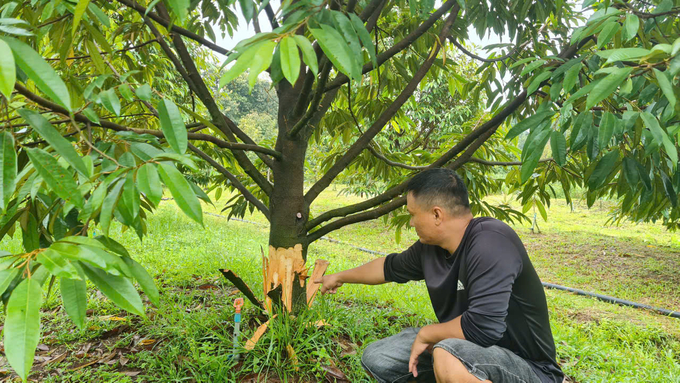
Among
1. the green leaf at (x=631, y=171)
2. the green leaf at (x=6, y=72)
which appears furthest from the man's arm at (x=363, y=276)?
the green leaf at (x=6, y=72)

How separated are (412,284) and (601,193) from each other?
2.52 meters

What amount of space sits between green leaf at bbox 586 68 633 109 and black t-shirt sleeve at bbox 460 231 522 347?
27.6 inches

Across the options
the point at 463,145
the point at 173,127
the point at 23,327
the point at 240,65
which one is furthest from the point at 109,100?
the point at 463,145

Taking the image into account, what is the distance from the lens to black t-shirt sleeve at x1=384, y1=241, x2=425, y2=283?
1.98m

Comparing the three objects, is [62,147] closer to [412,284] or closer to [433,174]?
[433,174]

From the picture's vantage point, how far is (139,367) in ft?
6.50

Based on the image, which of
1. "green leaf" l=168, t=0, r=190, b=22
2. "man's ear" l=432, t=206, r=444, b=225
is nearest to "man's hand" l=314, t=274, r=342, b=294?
"man's ear" l=432, t=206, r=444, b=225

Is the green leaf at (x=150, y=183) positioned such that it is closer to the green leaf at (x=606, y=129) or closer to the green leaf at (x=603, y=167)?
the green leaf at (x=606, y=129)

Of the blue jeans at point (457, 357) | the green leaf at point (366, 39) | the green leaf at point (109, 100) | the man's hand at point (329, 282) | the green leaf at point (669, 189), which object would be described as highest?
the green leaf at point (366, 39)

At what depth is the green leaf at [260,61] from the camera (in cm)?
78

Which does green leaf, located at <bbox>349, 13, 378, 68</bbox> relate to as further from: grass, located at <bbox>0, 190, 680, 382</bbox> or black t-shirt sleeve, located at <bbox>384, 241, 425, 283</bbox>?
grass, located at <bbox>0, 190, 680, 382</bbox>

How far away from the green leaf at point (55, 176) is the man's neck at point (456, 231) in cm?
132

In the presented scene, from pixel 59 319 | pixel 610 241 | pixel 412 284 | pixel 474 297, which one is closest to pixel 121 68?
pixel 59 319

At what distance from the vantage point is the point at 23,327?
2.15 feet
